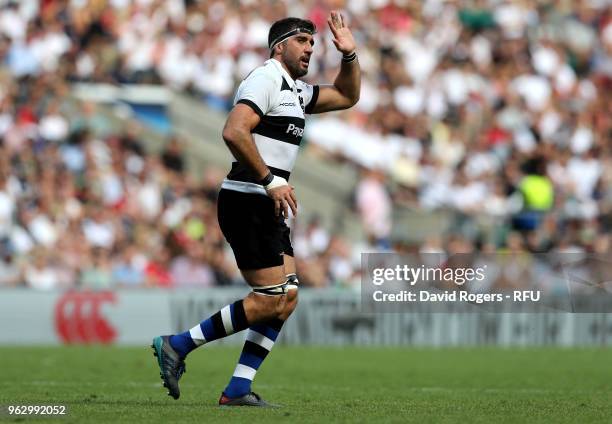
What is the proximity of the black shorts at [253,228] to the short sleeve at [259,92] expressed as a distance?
22.3 inches

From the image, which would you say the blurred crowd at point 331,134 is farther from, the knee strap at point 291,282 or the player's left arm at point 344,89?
the knee strap at point 291,282

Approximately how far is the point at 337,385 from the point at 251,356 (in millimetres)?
2953

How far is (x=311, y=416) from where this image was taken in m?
8.13

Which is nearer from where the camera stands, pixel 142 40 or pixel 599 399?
pixel 599 399

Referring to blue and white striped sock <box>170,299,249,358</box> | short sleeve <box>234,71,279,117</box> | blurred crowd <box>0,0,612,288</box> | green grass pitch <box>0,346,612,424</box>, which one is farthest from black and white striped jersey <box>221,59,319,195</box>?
blurred crowd <box>0,0,612,288</box>

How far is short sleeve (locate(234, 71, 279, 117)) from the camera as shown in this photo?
8398 mm

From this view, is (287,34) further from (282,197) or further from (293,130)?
(282,197)

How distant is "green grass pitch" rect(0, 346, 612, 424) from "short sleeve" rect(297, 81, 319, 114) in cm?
200

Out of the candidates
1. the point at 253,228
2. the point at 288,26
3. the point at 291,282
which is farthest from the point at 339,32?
the point at 291,282

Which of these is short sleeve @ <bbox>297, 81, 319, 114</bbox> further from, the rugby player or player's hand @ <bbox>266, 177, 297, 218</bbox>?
player's hand @ <bbox>266, 177, 297, 218</bbox>

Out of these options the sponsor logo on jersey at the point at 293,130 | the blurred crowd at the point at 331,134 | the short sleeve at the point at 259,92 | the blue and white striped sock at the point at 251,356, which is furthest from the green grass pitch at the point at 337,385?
the blurred crowd at the point at 331,134

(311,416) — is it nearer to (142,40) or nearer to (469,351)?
(469,351)

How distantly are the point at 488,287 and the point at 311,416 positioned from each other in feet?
18.4

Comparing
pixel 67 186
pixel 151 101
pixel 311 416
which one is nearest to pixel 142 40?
pixel 151 101
